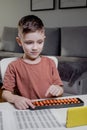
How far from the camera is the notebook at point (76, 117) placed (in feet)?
2.49

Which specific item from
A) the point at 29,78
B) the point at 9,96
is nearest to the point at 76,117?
the point at 9,96

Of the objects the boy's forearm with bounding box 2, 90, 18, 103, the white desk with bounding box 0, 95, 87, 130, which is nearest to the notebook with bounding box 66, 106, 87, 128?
the white desk with bounding box 0, 95, 87, 130

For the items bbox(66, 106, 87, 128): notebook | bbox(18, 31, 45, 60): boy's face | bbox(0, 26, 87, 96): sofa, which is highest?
bbox(18, 31, 45, 60): boy's face

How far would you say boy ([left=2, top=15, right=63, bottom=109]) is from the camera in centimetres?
106

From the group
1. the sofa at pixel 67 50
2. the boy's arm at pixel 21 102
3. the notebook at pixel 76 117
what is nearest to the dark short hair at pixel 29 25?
the boy's arm at pixel 21 102

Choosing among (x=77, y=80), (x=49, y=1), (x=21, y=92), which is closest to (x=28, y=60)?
(x=21, y=92)

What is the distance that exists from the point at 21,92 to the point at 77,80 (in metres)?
1.39

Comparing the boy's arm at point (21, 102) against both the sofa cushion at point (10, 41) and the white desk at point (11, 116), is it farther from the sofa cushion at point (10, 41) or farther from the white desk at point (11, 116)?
the sofa cushion at point (10, 41)

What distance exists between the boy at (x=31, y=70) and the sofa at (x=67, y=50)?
1.28 m

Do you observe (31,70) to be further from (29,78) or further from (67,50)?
(67,50)

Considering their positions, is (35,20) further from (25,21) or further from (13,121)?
(13,121)

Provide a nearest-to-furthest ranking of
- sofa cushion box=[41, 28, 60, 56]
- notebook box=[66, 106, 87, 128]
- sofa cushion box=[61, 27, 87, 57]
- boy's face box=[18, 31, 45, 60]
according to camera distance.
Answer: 1. notebook box=[66, 106, 87, 128]
2. boy's face box=[18, 31, 45, 60]
3. sofa cushion box=[61, 27, 87, 57]
4. sofa cushion box=[41, 28, 60, 56]

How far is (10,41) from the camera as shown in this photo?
12.9 ft

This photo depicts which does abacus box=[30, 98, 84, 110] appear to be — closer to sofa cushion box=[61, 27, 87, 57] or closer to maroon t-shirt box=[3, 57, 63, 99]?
maroon t-shirt box=[3, 57, 63, 99]
